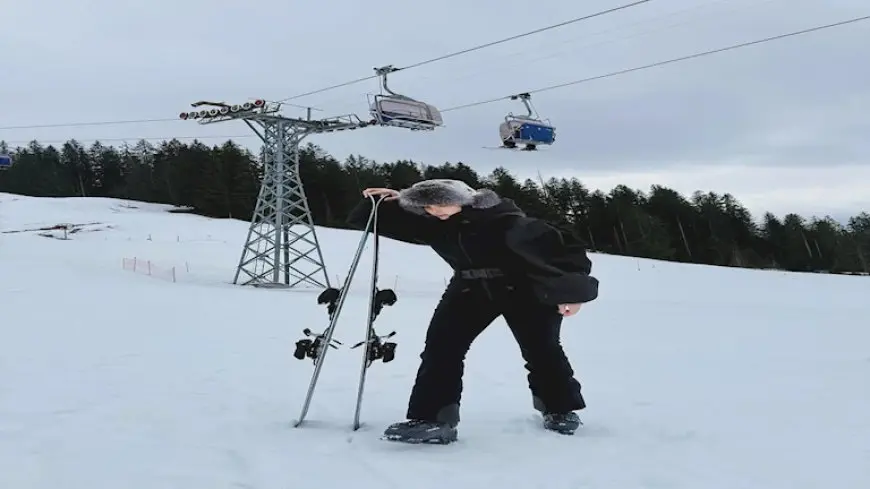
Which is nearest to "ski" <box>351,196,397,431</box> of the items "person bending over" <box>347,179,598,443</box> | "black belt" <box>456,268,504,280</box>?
"person bending over" <box>347,179,598,443</box>

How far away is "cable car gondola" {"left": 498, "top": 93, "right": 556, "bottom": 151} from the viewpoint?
18656 mm

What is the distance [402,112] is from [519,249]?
16.3 meters

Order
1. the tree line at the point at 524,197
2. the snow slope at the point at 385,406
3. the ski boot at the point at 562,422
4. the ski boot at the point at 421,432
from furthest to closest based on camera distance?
1. the tree line at the point at 524,197
2. the ski boot at the point at 562,422
3. the ski boot at the point at 421,432
4. the snow slope at the point at 385,406

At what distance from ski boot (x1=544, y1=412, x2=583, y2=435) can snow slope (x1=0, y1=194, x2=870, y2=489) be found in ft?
0.31

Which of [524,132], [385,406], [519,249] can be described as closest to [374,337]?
[385,406]

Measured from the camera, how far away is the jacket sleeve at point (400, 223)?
459 cm

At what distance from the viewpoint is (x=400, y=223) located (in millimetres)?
4660

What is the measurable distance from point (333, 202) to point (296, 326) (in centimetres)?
5540

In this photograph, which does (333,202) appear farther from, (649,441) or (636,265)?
(649,441)

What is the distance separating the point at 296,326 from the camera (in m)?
11.3

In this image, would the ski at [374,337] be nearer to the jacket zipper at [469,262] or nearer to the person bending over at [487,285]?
the person bending over at [487,285]

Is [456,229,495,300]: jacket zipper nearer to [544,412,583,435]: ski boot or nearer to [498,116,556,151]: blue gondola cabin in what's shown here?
[544,412,583,435]: ski boot

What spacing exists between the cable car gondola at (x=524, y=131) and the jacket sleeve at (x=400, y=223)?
47.1 ft

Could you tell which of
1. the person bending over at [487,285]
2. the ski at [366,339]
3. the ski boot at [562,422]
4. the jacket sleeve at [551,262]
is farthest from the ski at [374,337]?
the ski boot at [562,422]
